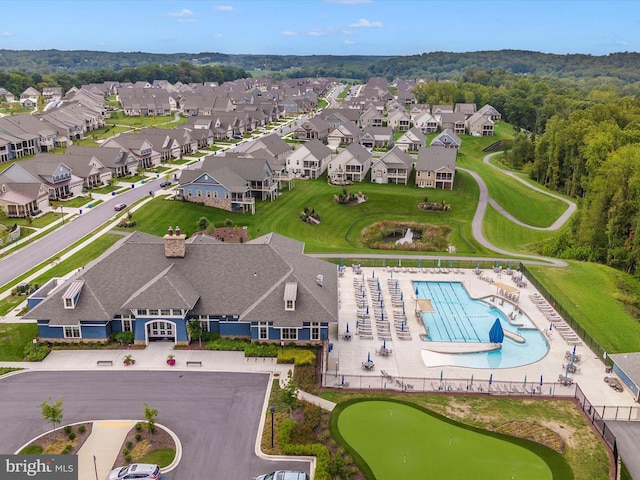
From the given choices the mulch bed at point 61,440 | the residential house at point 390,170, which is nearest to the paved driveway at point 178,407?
the mulch bed at point 61,440

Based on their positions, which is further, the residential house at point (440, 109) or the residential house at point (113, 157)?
the residential house at point (440, 109)

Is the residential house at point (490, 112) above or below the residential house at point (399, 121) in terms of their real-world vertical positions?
above

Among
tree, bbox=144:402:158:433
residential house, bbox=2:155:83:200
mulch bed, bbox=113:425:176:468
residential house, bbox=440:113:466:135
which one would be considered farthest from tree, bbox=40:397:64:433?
residential house, bbox=440:113:466:135

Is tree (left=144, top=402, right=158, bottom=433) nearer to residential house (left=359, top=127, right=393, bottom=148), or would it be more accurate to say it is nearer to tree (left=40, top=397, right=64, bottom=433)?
tree (left=40, top=397, right=64, bottom=433)

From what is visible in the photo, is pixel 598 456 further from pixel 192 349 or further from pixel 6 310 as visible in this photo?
pixel 6 310

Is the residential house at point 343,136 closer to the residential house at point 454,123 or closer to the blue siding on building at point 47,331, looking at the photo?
the residential house at point 454,123

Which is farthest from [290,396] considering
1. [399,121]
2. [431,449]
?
[399,121]

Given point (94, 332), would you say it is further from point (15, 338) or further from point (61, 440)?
point (61, 440)
